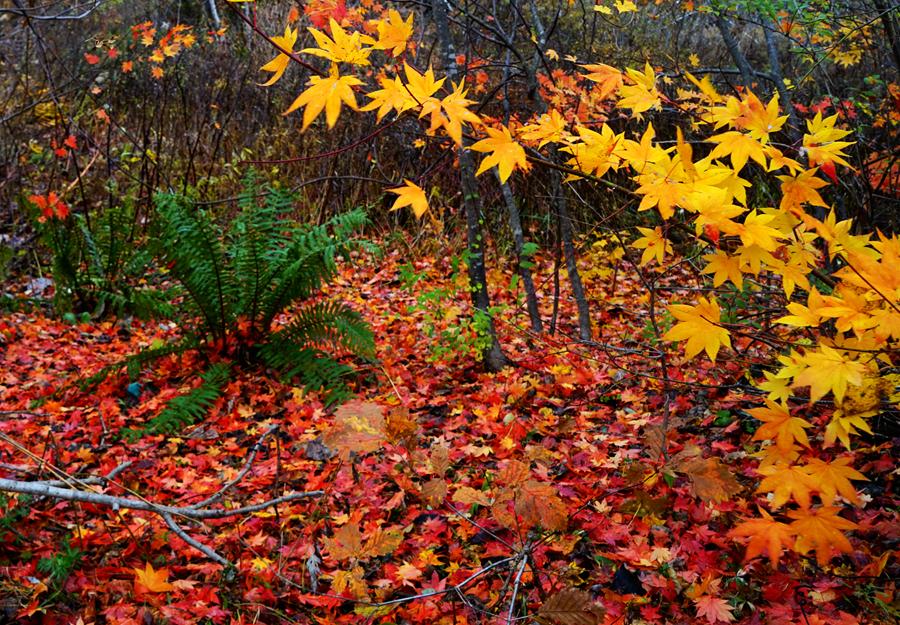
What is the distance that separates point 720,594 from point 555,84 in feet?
11.5

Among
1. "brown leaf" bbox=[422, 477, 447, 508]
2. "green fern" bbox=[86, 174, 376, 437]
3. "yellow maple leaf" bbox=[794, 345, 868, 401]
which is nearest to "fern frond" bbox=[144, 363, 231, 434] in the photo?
"green fern" bbox=[86, 174, 376, 437]

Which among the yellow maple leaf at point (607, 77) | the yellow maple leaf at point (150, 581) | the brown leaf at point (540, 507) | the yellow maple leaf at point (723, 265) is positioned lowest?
the yellow maple leaf at point (150, 581)

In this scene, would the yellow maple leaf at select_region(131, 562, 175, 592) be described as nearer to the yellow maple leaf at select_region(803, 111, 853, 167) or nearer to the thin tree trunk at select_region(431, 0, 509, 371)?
the thin tree trunk at select_region(431, 0, 509, 371)

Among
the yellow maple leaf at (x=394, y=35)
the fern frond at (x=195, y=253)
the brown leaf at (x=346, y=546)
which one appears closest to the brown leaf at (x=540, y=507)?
the brown leaf at (x=346, y=546)

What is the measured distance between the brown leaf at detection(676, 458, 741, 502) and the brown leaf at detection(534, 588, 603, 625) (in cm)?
39

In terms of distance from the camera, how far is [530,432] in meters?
3.24

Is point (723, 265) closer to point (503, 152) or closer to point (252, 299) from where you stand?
point (503, 152)

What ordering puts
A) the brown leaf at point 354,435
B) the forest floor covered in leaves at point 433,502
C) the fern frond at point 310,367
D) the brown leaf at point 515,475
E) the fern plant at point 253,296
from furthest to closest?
the fern plant at point 253,296 < the fern frond at point 310,367 < the forest floor covered in leaves at point 433,502 < the brown leaf at point 515,475 < the brown leaf at point 354,435

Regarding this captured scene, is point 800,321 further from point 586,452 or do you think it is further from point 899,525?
point 586,452

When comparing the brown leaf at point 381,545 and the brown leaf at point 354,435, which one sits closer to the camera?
the brown leaf at point 354,435

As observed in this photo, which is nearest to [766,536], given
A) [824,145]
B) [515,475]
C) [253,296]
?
[515,475]

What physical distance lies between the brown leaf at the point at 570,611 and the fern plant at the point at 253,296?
8.09 ft

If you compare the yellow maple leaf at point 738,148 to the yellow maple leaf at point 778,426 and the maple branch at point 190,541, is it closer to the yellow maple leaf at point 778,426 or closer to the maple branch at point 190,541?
the yellow maple leaf at point 778,426

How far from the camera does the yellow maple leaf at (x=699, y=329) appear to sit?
152cm
